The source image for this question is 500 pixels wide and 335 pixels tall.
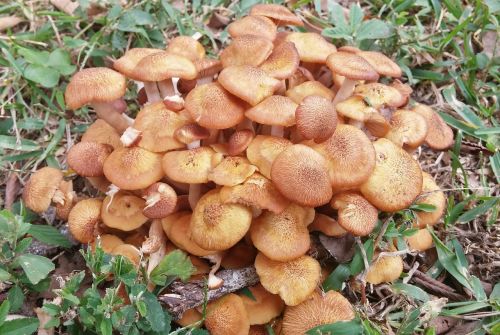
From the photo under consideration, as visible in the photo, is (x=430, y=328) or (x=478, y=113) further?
(x=478, y=113)

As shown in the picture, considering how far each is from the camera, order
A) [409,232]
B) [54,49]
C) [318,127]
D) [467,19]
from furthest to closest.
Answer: [54,49], [467,19], [409,232], [318,127]

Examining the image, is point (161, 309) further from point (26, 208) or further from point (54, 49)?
point (54, 49)

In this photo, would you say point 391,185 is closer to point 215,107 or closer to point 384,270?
point 384,270

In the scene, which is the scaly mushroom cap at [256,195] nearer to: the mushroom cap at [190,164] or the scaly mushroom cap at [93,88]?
the mushroom cap at [190,164]

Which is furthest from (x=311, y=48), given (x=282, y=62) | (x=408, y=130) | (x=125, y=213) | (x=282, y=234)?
(x=125, y=213)

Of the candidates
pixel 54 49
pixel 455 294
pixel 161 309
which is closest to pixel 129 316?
pixel 161 309

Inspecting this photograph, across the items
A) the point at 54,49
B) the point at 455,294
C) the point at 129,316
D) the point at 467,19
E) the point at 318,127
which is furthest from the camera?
the point at 54,49

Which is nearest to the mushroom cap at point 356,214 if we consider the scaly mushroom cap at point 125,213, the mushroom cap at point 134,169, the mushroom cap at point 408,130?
the mushroom cap at point 408,130
